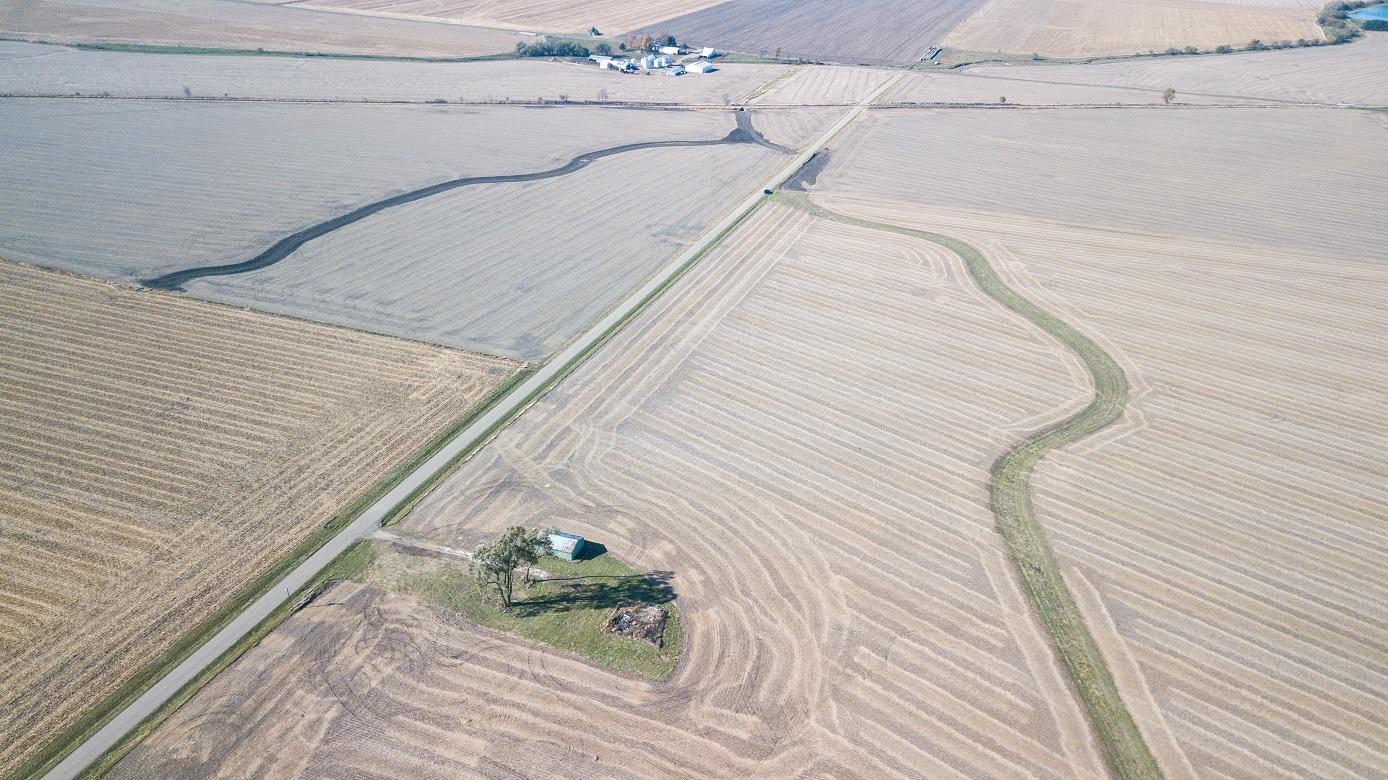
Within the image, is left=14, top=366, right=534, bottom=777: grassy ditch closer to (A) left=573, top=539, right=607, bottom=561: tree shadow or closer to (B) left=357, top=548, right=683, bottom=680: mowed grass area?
(B) left=357, top=548, right=683, bottom=680: mowed grass area

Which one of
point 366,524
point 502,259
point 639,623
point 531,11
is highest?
point 531,11

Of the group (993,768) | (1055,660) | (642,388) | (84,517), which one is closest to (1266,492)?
(1055,660)

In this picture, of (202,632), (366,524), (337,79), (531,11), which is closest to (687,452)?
(366,524)

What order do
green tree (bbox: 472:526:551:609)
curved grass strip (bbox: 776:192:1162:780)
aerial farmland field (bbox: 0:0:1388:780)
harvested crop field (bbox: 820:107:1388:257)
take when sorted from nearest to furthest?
curved grass strip (bbox: 776:192:1162:780) → aerial farmland field (bbox: 0:0:1388:780) → green tree (bbox: 472:526:551:609) → harvested crop field (bbox: 820:107:1388:257)

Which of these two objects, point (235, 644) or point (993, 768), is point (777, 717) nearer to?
point (993, 768)

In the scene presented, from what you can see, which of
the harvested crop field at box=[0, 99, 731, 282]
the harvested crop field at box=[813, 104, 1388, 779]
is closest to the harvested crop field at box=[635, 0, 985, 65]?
the harvested crop field at box=[0, 99, 731, 282]

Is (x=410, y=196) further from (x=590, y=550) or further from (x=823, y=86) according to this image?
(x=823, y=86)
